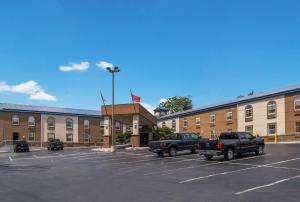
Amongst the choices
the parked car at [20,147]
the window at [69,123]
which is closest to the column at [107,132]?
the parked car at [20,147]

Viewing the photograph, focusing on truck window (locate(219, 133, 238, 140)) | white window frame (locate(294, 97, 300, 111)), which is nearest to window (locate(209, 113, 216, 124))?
white window frame (locate(294, 97, 300, 111))

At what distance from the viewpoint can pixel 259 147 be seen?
26.0 metres

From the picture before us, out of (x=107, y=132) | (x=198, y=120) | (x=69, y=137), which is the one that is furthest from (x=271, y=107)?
(x=69, y=137)

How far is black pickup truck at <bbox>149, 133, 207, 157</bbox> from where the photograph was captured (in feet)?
95.0

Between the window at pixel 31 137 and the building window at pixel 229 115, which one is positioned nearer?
the building window at pixel 229 115

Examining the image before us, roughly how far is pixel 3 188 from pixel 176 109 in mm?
89310

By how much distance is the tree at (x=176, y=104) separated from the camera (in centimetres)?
10206

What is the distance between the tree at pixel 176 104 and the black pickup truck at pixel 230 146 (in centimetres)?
7602

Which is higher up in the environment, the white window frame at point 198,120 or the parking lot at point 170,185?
the white window frame at point 198,120

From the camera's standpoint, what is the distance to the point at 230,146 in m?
23.7

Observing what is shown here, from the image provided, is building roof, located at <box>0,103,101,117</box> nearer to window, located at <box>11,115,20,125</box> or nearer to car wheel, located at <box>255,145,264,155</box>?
window, located at <box>11,115,20,125</box>

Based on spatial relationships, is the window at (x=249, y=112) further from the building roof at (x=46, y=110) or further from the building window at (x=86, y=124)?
the building window at (x=86, y=124)

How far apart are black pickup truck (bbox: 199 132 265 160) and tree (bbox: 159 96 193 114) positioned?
76016mm

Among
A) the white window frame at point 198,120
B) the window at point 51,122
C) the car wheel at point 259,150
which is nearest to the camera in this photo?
the car wheel at point 259,150
